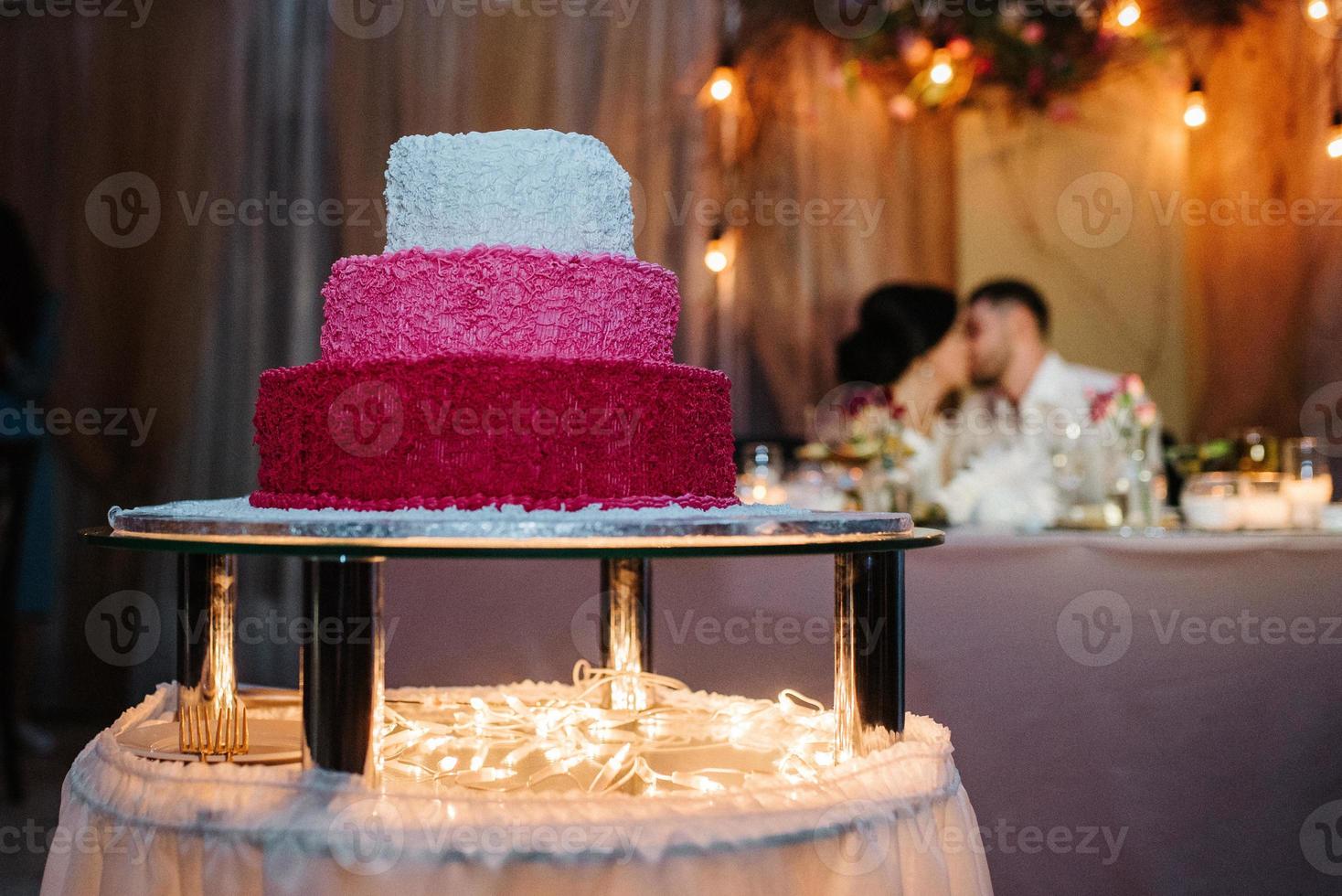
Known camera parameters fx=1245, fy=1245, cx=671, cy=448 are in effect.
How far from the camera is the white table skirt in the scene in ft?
3.11

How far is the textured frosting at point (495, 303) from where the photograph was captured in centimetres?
126

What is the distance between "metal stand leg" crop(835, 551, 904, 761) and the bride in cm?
379

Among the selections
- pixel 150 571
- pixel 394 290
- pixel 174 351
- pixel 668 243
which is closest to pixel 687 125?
pixel 668 243

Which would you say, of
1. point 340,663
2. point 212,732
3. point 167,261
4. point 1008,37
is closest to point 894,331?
point 1008,37

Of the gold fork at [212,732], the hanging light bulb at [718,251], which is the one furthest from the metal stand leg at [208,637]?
the hanging light bulb at [718,251]

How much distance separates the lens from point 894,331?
4.94 meters

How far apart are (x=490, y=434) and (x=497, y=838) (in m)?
0.36

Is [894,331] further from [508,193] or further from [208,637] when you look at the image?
[208,637]

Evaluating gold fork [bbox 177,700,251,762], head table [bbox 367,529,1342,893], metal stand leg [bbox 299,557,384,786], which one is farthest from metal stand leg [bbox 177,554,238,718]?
head table [bbox 367,529,1342,893]

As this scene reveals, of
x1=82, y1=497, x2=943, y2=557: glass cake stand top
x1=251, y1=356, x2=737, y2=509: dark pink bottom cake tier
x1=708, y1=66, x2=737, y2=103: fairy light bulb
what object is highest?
x1=708, y1=66, x2=737, y2=103: fairy light bulb

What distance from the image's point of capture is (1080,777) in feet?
7.35

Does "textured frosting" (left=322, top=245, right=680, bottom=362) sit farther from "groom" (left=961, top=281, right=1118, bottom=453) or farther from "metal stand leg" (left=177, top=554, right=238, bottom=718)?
"groom" (left=961, top=281, right=1118, bottom=453)

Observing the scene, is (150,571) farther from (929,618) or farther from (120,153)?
(929,618)

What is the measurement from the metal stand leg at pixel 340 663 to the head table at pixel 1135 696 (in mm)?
1446
